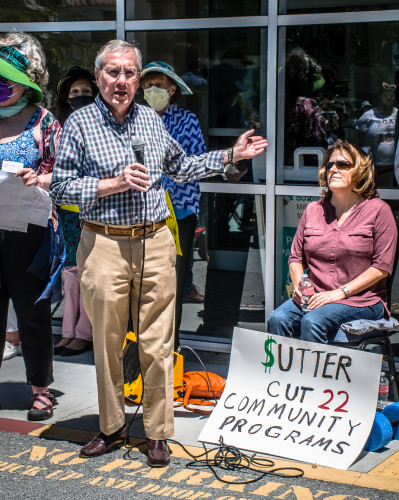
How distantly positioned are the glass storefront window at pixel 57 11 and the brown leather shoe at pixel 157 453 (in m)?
3.29

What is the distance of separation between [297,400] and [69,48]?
3336mm

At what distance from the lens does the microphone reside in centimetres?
398

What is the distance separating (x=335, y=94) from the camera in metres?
5.60

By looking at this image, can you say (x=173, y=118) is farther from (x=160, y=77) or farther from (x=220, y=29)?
(x=220, y=29)

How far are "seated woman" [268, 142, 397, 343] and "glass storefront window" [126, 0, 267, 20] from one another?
140 cm

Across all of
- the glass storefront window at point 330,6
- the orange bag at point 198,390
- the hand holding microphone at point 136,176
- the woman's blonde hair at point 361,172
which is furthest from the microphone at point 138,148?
the glass storefront window at point 330,6

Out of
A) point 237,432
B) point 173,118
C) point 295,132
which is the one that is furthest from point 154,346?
point 295,132

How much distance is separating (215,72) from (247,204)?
37.5 inches

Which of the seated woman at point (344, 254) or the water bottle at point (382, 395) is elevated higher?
the seated woman at point (344, 254)

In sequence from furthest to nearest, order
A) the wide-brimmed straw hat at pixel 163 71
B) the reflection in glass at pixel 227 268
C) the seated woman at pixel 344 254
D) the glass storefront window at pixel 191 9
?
1. the reflection in glass at pixel 227 268
2. the glass storefront window at pixel 191 9
3. the wide-brimmed straw hat at pixel 163 71
4. the seated woman at pixel 344 254

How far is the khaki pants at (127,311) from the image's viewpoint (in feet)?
13.6

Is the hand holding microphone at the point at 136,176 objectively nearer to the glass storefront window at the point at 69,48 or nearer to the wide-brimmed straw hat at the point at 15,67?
the wide-brimmed straw hat at the point at 15,67

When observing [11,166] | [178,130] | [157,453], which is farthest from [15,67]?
[157,453]

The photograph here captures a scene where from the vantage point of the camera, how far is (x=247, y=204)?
19.3ft
